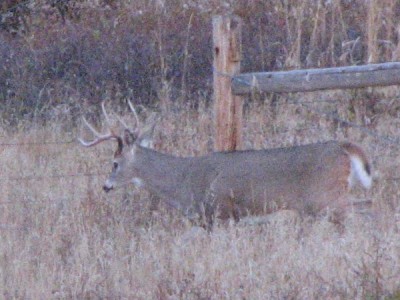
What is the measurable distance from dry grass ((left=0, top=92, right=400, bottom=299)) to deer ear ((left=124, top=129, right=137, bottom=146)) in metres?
0.44

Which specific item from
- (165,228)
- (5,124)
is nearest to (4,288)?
(165,228)

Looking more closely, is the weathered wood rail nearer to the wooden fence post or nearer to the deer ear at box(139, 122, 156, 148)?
the wooden fence post

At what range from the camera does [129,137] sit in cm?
900

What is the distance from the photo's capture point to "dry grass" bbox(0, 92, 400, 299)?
6160 millimetres

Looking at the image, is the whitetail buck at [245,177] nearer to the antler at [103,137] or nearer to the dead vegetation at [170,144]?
the antler at [103,137]

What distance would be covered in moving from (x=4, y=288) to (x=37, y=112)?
5.22 metres

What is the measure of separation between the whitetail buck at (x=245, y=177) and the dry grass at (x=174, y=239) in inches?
8.6

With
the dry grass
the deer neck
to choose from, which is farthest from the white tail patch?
the deer neck

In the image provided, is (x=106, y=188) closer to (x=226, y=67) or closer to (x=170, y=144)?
(x=170, y=144)

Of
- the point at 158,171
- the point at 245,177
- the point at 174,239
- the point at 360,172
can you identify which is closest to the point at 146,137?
the point at 158,171

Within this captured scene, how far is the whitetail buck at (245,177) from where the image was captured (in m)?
8.07

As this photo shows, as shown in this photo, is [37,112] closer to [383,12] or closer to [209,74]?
[209,74]

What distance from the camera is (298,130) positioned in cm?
983

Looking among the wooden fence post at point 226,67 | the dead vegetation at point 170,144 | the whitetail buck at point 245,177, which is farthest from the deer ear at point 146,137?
the wooden fence post at point 226,67
